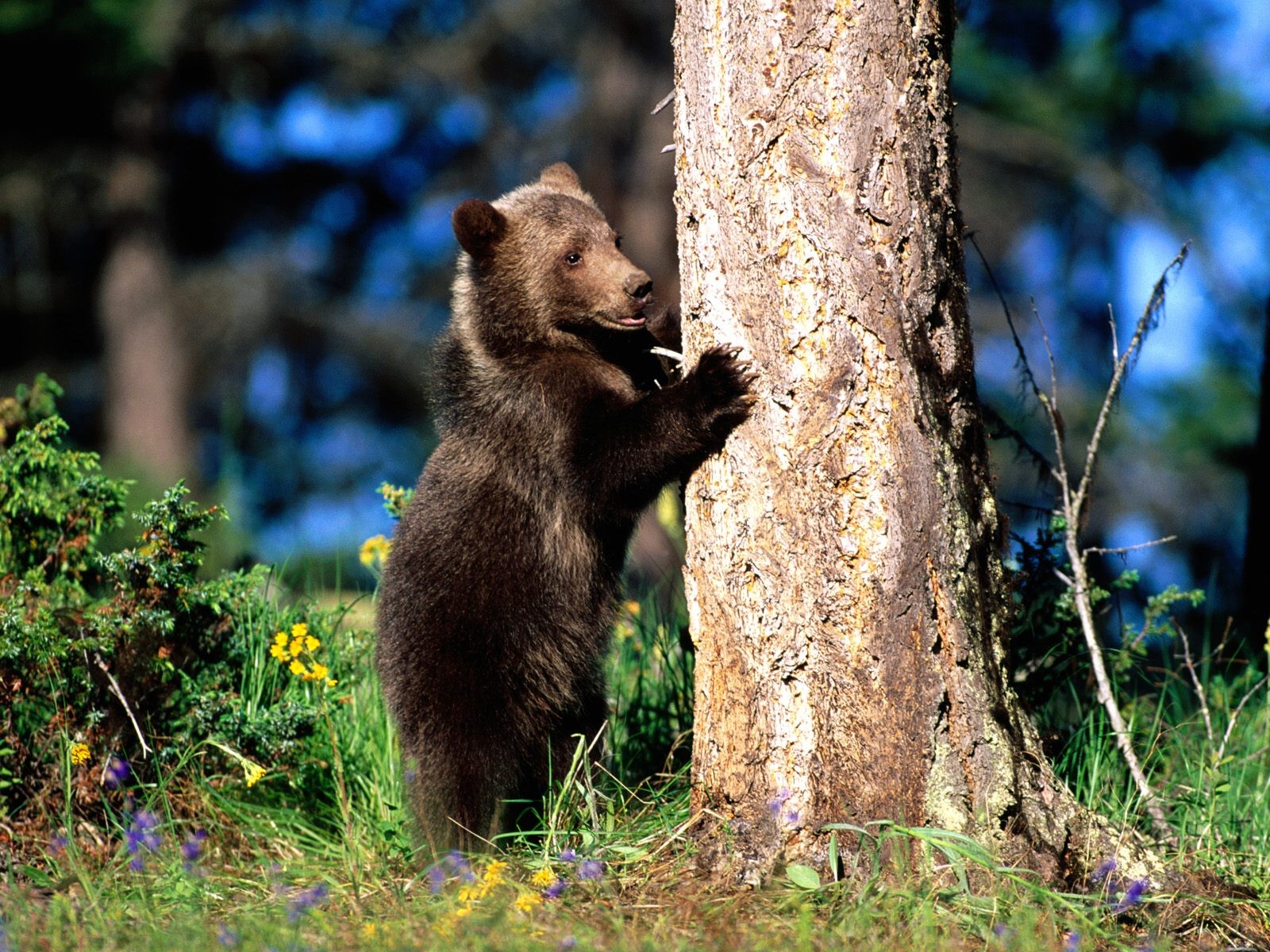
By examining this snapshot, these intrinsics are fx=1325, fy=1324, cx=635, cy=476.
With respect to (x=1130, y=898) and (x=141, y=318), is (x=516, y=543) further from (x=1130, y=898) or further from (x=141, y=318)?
(x=141, y=318)

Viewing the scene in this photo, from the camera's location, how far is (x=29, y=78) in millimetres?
15211

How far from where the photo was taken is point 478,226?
5.05 m

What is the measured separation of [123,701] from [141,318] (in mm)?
14848

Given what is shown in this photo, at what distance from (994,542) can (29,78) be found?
47.8 feet

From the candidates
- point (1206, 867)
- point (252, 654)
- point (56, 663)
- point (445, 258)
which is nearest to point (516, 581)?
point (252, 654)

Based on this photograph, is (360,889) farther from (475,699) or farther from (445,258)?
(445,258)

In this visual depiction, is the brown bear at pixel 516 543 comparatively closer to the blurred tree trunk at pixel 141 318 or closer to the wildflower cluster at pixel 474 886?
the wildflower cluster at pixel 474 886

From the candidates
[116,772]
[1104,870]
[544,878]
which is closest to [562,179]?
[116,772]

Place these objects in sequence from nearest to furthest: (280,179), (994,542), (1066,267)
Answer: (994,542) < (1066,267) < (280,179)

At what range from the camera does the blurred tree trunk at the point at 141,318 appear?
17766 mm

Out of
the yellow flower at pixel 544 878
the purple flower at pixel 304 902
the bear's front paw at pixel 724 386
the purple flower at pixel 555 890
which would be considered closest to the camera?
the purple flower at pixel 304 902

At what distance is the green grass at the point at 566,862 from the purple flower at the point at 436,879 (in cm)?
3

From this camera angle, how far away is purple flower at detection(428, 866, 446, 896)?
340 cm

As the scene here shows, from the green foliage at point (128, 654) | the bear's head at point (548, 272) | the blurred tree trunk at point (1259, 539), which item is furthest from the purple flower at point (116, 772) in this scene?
the blurred tree trunk at point (1259, 539)
